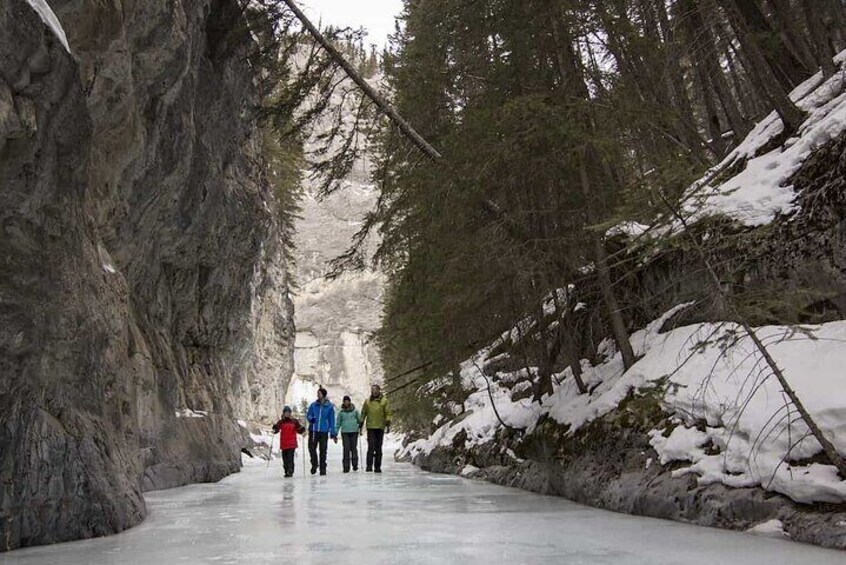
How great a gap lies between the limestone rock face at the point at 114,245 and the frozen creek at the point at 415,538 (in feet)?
2.92

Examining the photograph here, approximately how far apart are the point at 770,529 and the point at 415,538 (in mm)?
2794

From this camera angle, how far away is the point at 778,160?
8391 millimetres

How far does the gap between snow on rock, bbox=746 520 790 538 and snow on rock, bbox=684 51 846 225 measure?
3.01m

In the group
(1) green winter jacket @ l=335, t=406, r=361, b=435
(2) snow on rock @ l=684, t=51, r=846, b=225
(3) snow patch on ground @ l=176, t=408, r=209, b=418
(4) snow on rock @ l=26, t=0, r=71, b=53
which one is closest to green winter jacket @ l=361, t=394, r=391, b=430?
(1) green winter jacket @ l=335, t=406, r=361, b=435

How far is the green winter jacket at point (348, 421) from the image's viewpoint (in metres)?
16.3

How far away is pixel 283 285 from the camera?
43.0 meters

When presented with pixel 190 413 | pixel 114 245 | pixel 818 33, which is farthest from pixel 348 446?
pixel 818 33

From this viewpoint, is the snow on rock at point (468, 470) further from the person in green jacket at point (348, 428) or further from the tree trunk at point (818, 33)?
the tree trunk at point (818, 33)

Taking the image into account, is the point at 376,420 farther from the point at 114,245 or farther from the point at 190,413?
the point at 114,245

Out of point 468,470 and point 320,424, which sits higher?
point 320,424

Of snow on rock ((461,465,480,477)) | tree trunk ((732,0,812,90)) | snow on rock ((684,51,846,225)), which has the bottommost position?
snow on rock ((461,465,480,477))

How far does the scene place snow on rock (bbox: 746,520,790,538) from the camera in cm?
506

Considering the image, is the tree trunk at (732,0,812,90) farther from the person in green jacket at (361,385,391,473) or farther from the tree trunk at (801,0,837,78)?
the person in green jacket at (361,385,391,473)

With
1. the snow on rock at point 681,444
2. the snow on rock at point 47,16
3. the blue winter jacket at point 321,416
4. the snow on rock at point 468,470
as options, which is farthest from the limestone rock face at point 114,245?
the snow on rock at point 468,470
